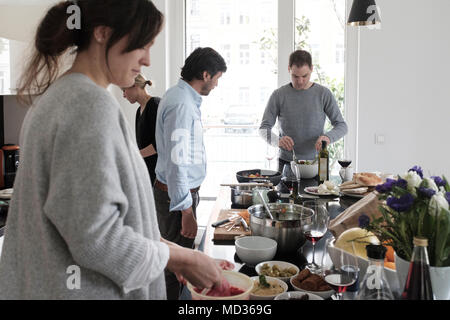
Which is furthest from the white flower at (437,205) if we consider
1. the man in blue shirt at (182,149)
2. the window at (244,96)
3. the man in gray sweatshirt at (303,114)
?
the window at (244,96)

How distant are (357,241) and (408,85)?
3365 millimetres

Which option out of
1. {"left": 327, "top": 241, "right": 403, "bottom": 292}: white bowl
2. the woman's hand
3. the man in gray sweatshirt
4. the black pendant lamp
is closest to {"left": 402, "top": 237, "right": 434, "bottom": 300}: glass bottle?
{"left": 327, "top": 241, "right": 403, "bottom": 292}: white bowl

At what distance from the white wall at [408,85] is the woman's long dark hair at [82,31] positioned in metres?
3.61

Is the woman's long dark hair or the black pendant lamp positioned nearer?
the woman's long dark hair

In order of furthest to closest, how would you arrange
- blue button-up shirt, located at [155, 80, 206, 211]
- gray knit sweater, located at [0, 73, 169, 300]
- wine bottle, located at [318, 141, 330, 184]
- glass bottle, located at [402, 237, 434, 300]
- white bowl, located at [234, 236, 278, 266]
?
wine bottle, located at [318, 141, 330, 184] < blue button-up shirt, located at [155, 80, 206, 211] < white bowl, located at [234, 236, 278, 266] < glass bottle, located at [402, 237, 434, 300] < gray knit sweater, located at [0, 73, 169, 300]

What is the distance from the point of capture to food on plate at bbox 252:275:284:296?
3.98 ft

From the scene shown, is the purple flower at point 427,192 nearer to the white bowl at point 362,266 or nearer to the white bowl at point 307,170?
the white bowl at point 362,266

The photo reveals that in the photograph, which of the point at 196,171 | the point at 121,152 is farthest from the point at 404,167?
the point at 121,152

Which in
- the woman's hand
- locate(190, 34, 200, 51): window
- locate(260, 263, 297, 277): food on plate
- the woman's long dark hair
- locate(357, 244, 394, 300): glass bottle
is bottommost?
locate(260, 263, 297, 277): food on plate

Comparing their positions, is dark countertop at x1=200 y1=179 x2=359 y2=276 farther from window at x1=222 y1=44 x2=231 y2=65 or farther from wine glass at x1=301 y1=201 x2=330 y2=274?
window at x1=222 y1=44 x2=231 y2=65

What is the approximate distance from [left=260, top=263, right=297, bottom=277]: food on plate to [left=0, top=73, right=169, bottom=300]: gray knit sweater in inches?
17.4

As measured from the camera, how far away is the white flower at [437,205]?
1.06 metres

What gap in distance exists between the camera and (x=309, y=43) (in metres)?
4.50

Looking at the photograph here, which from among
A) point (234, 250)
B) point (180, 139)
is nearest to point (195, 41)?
point (180, 139)
